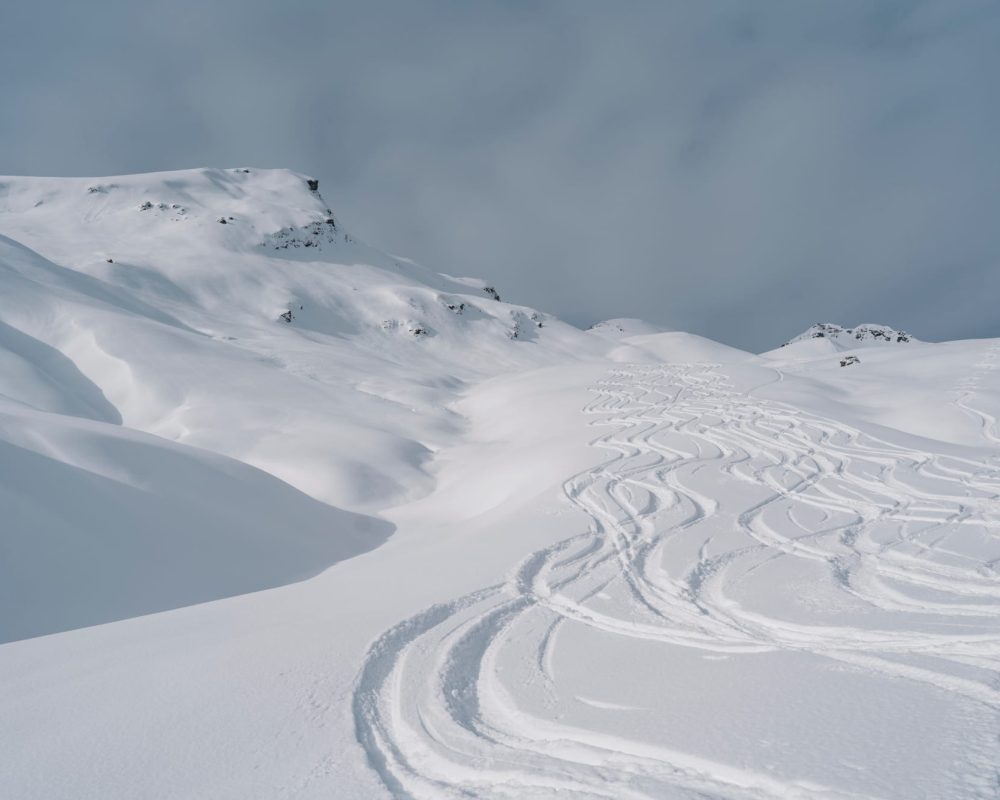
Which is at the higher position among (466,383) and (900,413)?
(466,383)

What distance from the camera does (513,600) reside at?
14.2 feet

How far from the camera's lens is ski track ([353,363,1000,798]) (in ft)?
7.72

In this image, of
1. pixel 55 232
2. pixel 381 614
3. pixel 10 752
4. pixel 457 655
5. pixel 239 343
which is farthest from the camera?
pixel 55 232

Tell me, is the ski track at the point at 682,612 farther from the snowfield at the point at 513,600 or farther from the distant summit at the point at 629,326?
the distant summit at the point at 629,326

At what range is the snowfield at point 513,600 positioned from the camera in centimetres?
239

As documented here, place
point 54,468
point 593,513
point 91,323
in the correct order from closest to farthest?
point 593,513, point 54,468, point 91,323

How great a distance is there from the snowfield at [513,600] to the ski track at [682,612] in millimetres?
24

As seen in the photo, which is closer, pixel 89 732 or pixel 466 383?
pixel 89 732

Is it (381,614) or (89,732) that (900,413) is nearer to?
(381,614)

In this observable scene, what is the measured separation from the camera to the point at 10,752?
266cm

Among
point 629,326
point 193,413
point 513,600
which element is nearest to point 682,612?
point 513,600

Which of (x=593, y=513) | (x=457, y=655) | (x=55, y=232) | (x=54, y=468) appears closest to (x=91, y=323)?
(x=54, y=468)

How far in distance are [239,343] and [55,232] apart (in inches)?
1570

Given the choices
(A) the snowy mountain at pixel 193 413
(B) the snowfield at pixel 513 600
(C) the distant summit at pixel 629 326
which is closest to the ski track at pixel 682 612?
(B) the snowfield at pixel 513 600
